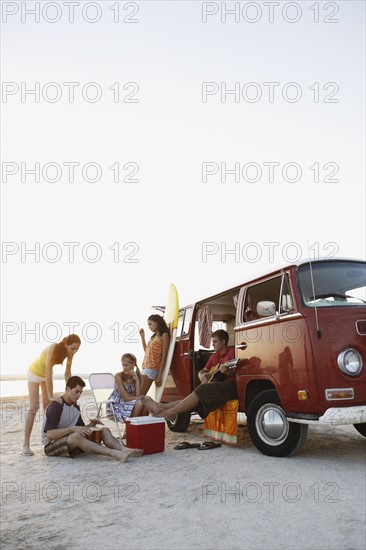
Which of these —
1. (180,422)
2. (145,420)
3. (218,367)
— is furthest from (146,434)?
(180,422)

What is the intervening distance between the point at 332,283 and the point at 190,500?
9.81 ft

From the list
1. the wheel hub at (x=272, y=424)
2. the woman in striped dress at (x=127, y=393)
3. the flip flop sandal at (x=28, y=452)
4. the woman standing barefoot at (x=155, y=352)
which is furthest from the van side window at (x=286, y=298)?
the flip flop sandal at (x=28, y=452)

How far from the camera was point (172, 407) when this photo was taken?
7418 millimetres

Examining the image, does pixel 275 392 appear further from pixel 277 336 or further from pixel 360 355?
pixel 360 355

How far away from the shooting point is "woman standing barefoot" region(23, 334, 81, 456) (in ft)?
21.6

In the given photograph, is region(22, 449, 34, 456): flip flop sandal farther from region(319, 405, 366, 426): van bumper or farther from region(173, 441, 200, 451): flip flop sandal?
region(319, 405, 366, 426): van bumper

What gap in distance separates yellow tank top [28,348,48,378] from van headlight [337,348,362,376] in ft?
12.6

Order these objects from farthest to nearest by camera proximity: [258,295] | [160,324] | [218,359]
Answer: [160,324]
[218,359]
[258,295]

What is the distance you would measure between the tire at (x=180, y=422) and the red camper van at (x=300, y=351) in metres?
2.07

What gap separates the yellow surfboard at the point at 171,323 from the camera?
864 cm

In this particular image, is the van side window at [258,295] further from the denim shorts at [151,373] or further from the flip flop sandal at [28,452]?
the flip flop sandal at [28,452]

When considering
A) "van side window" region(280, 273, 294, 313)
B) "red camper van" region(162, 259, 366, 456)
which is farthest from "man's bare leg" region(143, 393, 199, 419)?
"van side window" region(280, 273, 294, 313)

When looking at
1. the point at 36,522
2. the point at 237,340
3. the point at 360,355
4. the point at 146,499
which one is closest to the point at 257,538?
the point at 146,499

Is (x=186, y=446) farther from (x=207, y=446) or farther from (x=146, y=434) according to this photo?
(x=146, y=434)
